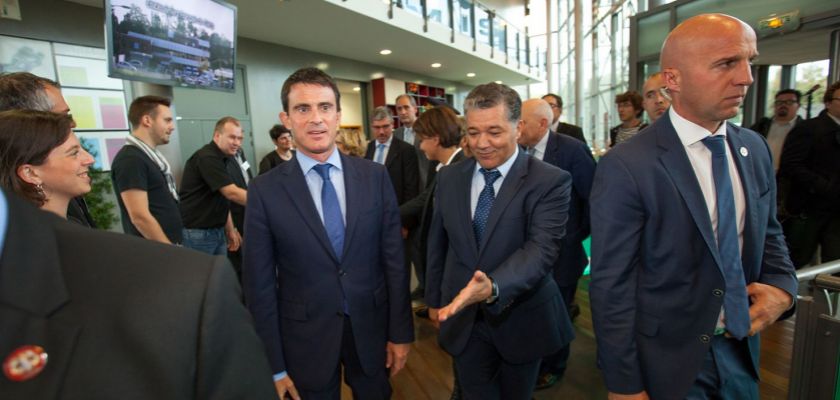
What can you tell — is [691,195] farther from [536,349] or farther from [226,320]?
[226,320]

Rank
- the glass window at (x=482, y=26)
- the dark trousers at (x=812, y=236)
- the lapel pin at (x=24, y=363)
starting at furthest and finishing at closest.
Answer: the glass window at (x=482, y=26), the dark trousers at (x=812, y=236), the lapel pin at (x=24, y=363)

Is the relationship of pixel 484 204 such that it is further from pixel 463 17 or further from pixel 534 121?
pixel 463 17

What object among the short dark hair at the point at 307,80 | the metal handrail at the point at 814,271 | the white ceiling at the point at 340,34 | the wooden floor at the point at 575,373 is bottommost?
the wooden floor at the point at 575,373

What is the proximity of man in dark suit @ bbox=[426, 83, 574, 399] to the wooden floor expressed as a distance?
866 millimetres

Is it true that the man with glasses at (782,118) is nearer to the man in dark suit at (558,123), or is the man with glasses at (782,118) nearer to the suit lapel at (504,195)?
the man in dark suit at (558,123)

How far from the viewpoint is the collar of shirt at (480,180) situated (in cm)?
161

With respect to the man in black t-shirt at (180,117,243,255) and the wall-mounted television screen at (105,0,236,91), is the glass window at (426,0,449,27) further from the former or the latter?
the man in black t-shirt at (180,117,243,255)

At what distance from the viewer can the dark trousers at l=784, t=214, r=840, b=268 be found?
9.41 feet

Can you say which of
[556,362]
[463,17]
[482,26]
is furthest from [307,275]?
[482,26]

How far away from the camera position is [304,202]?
4.65 feet

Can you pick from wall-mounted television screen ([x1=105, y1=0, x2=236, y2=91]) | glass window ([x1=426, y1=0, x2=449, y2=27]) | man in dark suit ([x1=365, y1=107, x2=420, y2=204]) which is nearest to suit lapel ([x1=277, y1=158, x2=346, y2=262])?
man in dark suit ([x1=365, y1=107, x2=420, y2=204])

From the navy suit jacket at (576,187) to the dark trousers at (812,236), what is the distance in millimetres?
1863

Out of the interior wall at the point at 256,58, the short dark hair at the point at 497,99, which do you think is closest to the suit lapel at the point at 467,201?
the short dark hair at the point at 497,99

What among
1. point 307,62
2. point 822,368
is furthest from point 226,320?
point 307,62
